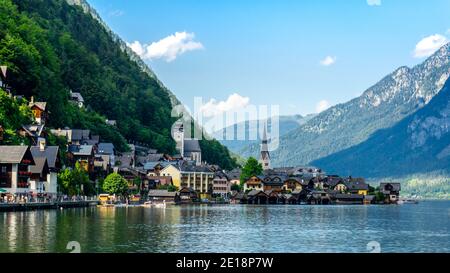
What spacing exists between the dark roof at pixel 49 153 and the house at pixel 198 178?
70.9 m

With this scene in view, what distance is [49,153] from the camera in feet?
299

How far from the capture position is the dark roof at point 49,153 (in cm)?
8929

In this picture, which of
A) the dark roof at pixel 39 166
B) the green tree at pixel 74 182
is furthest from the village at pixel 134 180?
the green tree at pixel 74 182

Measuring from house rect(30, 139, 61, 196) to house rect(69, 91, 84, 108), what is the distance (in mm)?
65299

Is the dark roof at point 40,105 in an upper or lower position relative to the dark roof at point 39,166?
upper

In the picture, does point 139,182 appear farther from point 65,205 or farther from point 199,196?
point 65,205

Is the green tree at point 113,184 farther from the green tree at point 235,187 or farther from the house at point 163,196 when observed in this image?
the green tree at point 235,187

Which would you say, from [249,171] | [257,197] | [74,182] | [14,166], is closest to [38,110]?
[74,182]

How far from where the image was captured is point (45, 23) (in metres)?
176

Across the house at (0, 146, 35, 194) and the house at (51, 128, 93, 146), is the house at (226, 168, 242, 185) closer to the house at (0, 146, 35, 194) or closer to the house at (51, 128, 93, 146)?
the house at (51, 128, 93, 146)

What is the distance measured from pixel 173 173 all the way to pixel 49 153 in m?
71.8

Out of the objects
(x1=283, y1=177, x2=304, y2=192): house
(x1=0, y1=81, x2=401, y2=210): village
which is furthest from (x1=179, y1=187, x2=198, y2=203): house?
(x1=283, y1=177, x2=304, y2=192): house

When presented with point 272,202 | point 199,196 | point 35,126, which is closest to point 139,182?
point 199,196
